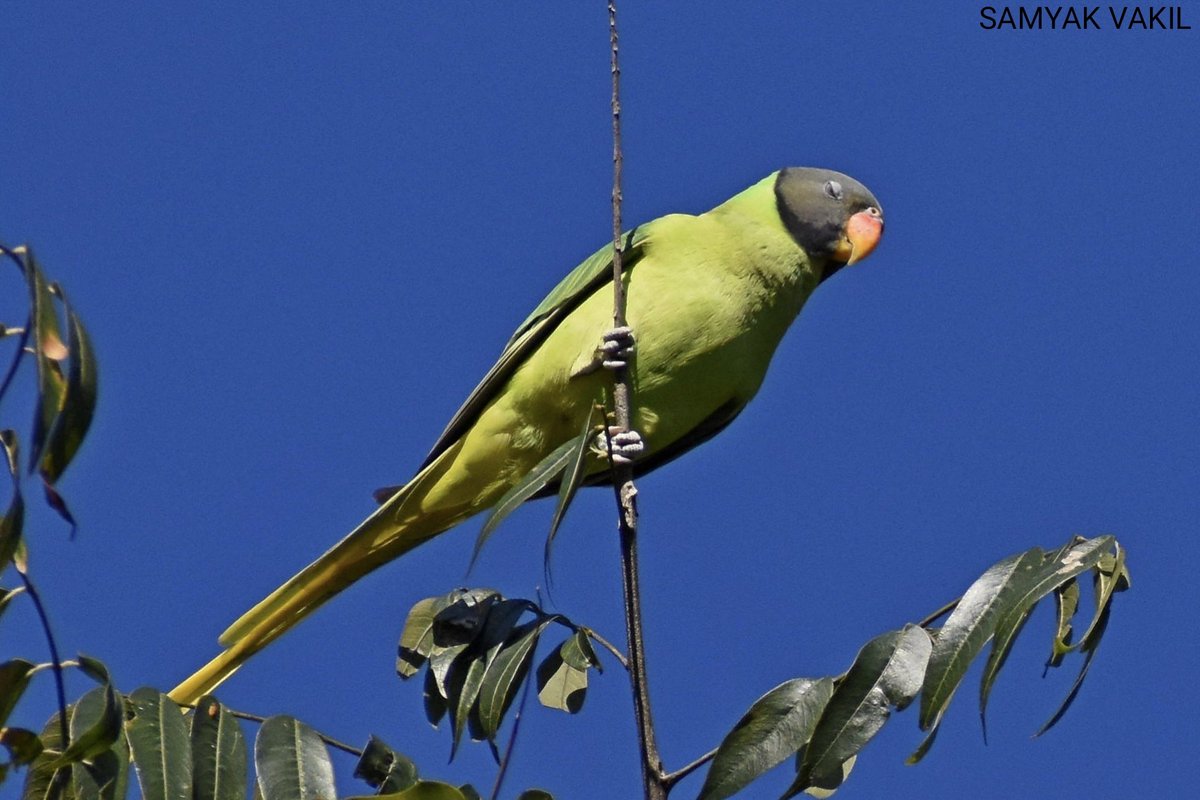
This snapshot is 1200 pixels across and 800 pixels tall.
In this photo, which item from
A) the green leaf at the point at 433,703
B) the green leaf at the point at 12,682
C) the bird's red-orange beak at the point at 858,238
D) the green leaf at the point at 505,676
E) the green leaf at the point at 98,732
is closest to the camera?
the green leaf at the point at 98,732

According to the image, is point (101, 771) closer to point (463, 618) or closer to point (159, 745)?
point (159, 745)

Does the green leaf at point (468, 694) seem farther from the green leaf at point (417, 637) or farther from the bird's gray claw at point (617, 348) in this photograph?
the bird's gray claw at point (617, 348)

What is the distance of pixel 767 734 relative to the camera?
2045mm

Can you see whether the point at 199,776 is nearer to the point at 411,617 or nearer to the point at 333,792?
the point at 333,792

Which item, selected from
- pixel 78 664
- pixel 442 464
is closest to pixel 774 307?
pixel 442 464

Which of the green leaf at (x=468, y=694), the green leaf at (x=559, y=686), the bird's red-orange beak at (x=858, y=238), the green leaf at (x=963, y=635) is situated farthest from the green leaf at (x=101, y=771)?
the bird's red-orange beak at (x=858, y=238)

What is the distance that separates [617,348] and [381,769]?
1.48 meters

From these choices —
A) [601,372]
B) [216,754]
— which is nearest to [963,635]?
[216,754]

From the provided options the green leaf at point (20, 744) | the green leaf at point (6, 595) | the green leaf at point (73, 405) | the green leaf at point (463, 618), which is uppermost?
the green leaf at point (73, 405)

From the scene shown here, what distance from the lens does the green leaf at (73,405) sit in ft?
5.31

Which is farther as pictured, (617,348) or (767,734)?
(617,348)

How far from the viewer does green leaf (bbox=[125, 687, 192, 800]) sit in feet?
6.44

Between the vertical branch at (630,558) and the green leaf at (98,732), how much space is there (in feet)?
2.48

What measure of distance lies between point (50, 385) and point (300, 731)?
0.79 meters
